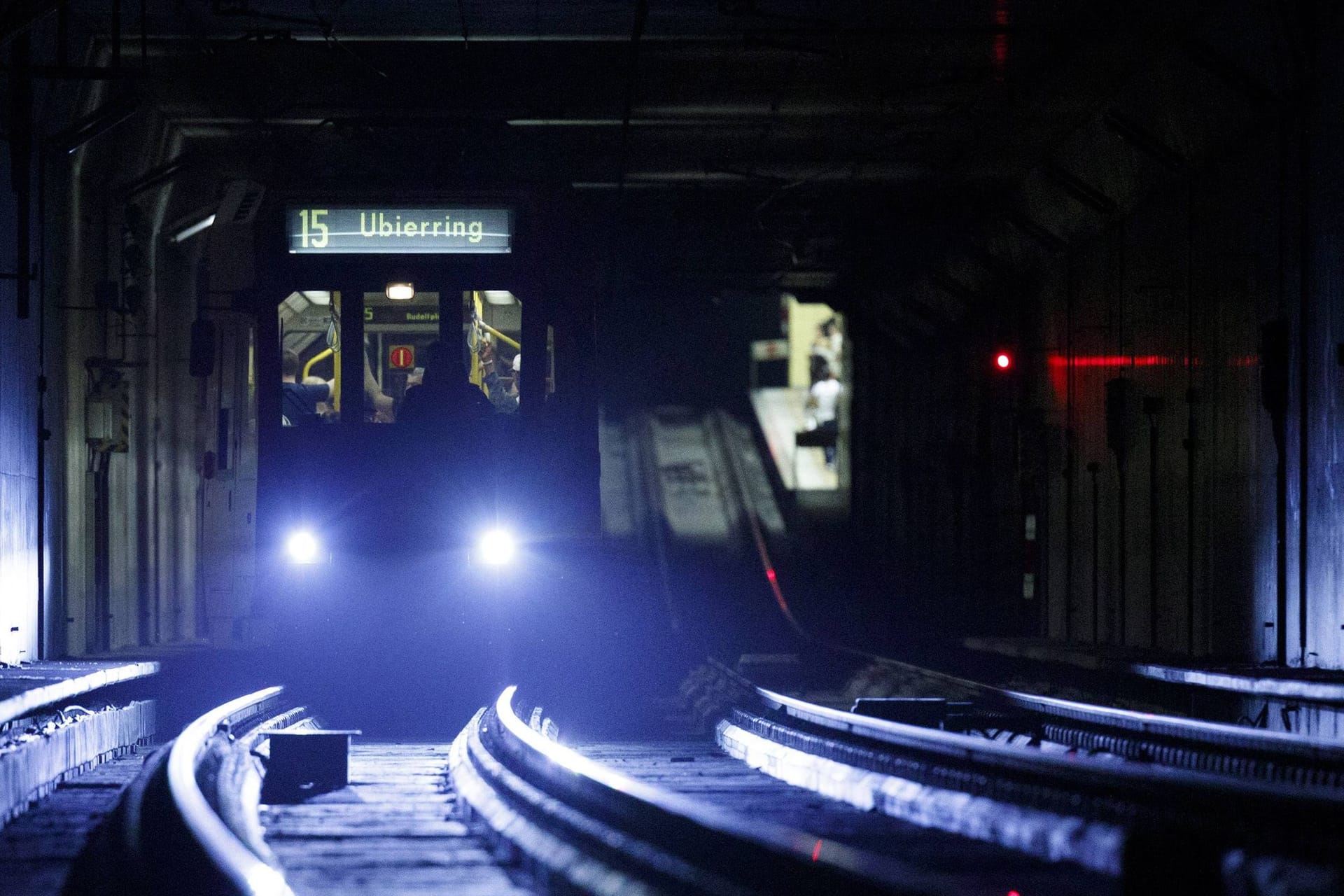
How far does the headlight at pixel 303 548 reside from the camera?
13.9m

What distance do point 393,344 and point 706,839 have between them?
891 centimetres

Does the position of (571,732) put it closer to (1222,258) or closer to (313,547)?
(313,547)

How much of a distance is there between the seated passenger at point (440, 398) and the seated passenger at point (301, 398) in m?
0.66

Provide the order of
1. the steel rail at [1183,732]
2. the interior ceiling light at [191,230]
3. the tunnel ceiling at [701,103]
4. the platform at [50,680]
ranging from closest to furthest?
the steel rail at [1183,732]
the platform at [50,680]
the tunnel ceiling at [701,103]
the interior ceiling light at [191,230]

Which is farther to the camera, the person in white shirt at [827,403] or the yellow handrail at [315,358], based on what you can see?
the person in white shirt at [827,403]

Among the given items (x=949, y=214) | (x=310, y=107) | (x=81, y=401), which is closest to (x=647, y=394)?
(x=949, y=214)

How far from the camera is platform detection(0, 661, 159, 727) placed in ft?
27.3

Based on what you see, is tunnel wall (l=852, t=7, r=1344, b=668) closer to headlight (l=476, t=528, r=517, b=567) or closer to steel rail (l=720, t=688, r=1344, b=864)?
steel rail (l=720, t=688, r=1344, b=864)

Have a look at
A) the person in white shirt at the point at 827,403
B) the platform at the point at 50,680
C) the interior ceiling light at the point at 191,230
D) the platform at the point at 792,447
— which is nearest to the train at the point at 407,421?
the platform at the point at 50,680

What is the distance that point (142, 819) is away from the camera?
6586mm

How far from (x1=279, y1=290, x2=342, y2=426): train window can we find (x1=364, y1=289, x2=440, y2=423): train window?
25 centimetres

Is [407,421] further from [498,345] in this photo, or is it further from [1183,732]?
[1183,732]

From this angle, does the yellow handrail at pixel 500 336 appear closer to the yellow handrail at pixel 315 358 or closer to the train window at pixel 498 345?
Answer: the train window at pixel 498 345

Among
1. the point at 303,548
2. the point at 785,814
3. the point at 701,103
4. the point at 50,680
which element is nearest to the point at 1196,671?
the point at 785,814
